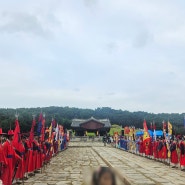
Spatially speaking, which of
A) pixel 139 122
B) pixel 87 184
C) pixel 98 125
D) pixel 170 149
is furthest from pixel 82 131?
pixel 87 184

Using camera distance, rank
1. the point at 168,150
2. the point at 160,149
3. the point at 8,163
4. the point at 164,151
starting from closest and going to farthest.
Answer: the point at 8,163, the point at 168,150, the point at 164,151, the point at 160,149

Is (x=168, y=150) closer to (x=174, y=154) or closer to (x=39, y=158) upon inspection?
(x=174, y=154)

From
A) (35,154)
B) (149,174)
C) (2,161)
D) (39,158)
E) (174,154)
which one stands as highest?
(2,161)

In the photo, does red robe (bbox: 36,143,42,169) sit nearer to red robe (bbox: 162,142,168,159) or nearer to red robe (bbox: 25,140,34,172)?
red robe (bbox: 25,140,34,172)

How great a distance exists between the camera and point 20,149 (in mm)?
11484

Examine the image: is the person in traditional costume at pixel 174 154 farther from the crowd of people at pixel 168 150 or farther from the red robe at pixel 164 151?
the red robe at pixel 164 151

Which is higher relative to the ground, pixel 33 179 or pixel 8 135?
pixel 8 135

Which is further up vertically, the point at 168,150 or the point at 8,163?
the point at 8,163

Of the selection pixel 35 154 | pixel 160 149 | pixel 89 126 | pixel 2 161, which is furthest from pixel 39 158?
pixel 89 126

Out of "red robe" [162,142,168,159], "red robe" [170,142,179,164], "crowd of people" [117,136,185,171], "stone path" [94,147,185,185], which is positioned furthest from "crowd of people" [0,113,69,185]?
"red robe" [162,142,168,159]

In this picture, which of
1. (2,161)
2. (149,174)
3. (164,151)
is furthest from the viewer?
(164,151)

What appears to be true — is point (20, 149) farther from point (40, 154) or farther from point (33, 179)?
point (40, 154)

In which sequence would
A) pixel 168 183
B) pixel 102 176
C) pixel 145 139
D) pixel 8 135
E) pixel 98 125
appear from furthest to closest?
pixel 98 125 < pixel 145 139 < pixel 168 183 < pixel 8 135 < pixel 102 176

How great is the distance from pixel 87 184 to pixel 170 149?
17.5m
